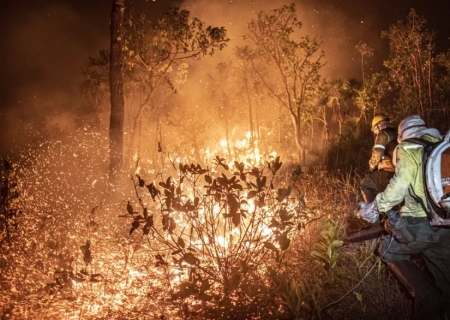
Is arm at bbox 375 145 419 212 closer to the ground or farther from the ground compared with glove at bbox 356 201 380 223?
farther from the ground

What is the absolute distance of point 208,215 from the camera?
17.5 feet

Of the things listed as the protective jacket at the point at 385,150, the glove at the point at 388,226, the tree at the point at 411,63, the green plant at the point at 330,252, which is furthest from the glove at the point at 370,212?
the tree at the point at 411,63

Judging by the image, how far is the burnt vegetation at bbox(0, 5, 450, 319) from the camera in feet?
13.5

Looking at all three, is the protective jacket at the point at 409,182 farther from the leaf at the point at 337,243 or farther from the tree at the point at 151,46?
the tree at the point at 151,46

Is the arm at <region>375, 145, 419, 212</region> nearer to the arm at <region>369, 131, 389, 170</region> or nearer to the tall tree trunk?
the arm at <region>369, 131, 389, 170</region>

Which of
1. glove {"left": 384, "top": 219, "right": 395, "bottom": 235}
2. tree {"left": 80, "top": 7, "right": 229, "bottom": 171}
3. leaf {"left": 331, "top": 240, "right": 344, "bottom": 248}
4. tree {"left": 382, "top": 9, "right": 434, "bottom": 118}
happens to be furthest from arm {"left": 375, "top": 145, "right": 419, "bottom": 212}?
tree {"left": 382, "top": 9, "right": 434, "bottom": 118}

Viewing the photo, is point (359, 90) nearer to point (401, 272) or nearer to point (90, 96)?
point (90, 96)

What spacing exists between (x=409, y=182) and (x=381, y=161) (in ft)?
6.62

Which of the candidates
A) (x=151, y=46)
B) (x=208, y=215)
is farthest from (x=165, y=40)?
(x=208, y=215)

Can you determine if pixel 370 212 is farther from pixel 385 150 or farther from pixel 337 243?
pixel 385 150

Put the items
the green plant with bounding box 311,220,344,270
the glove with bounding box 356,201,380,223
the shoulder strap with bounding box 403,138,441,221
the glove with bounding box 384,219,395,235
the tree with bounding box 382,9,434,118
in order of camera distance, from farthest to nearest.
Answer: the tree with bounding box 382,9,434,118, the green plant with bounding box 311,220,344,270, the glove with bounding box 356,201,380,223, the glove with bounding box 384,219,395,235, the shoulder strap with bounding box 403,138,441,221

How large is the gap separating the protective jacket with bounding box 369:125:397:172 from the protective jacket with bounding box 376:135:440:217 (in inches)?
73.3

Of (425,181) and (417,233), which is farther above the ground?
(425,181)

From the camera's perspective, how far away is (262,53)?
57.9 feet
